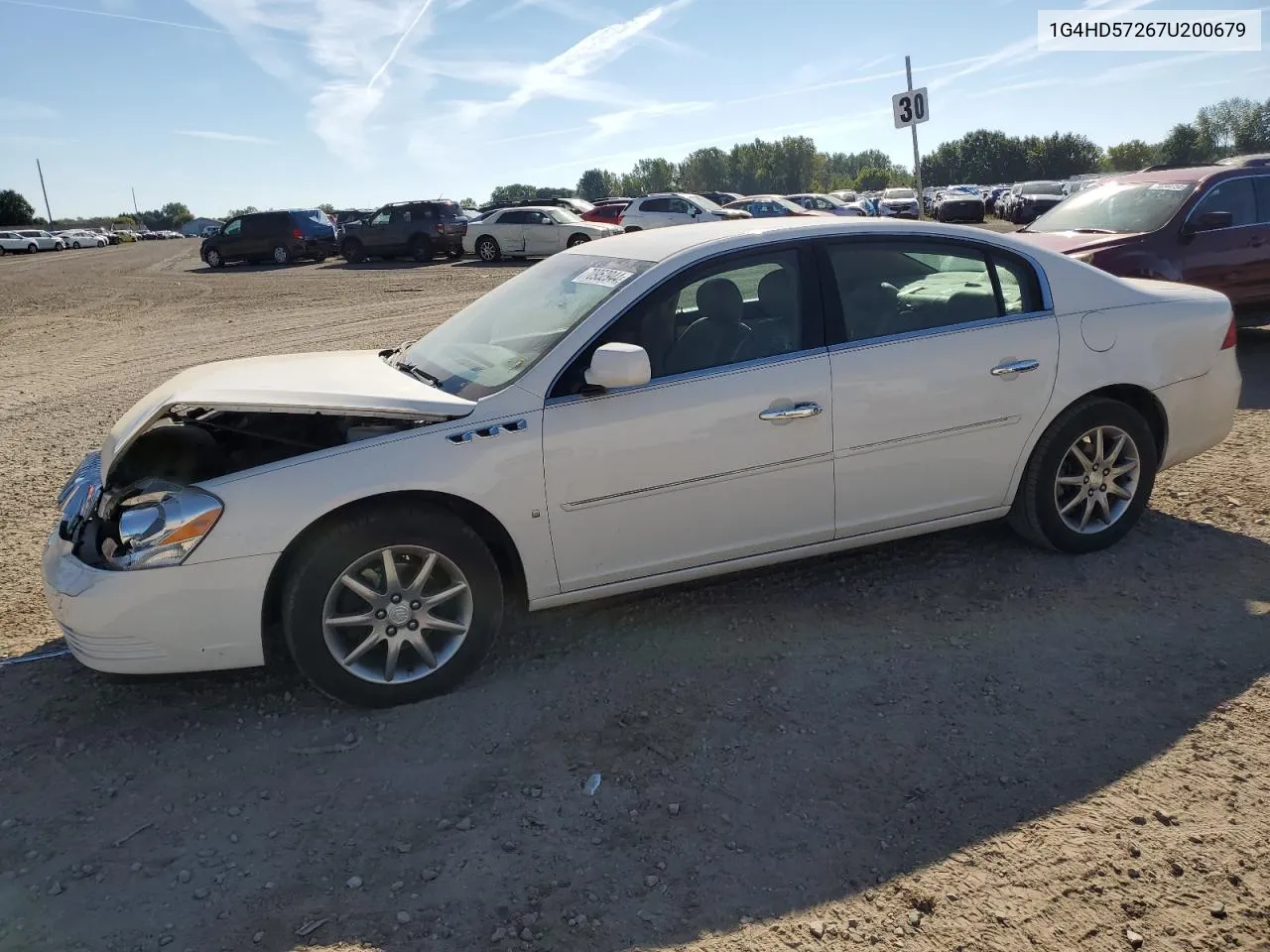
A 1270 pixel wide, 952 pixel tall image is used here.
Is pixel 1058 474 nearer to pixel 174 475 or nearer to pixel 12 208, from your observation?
pixel 174 475

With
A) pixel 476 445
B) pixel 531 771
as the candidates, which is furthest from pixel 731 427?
pixel 531 771

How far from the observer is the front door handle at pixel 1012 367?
166 inches

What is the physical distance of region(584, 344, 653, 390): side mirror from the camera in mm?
3535

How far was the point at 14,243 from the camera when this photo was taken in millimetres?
57062

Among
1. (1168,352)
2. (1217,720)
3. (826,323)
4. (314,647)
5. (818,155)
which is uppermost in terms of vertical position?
(818,155)

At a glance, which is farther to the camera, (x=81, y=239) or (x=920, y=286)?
(x=81, y=239)

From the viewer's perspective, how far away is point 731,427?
3.81 meters

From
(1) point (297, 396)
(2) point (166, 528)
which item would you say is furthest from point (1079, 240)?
(2) point (166, 528)

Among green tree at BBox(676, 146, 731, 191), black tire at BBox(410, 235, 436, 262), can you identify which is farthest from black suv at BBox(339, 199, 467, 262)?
green tree at BBox(676, 146, 731, 191)

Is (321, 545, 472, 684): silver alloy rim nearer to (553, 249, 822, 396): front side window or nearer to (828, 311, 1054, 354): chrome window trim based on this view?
(553, 249, 822, 396): front side window

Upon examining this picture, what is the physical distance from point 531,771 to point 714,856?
72 cm

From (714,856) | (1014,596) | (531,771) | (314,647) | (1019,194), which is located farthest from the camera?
(1019,194)

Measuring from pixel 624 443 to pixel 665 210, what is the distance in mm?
24359

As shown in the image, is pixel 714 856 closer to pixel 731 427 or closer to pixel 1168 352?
pixel 731 427
